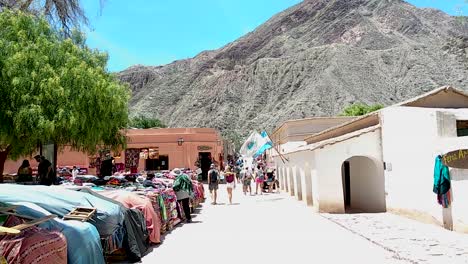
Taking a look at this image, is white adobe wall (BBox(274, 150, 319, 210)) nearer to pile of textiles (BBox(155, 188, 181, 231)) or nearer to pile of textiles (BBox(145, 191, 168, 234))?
pile of textiles (BBox(155, 188, 181, 231))

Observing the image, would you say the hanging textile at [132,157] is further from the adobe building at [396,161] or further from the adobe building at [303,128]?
the adobe building at [396,161]

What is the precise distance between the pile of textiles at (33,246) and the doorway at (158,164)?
1331 inches

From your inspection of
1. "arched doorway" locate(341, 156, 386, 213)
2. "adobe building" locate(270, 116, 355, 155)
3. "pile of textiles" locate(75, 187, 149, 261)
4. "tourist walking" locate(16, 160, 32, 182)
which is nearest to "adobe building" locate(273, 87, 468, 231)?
"arched doorway" locate(341, 156, 386, 213)

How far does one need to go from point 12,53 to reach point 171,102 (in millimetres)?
98730

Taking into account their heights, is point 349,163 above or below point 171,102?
below

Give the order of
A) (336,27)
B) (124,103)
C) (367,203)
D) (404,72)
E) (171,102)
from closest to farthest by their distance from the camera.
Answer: (367,203) < (124,103) < (404,72) < (171,102) < (336,27)

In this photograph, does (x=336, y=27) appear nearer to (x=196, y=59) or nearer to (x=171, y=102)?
→ (x=196, y=59)

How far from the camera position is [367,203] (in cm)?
1688

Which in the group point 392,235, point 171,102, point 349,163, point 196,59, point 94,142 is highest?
point 196,59

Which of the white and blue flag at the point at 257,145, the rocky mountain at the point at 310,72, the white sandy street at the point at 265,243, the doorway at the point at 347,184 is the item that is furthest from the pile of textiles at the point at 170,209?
the rocky mountain at the point at 310,72

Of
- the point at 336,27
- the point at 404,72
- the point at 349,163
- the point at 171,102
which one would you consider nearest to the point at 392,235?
the point at 349,163

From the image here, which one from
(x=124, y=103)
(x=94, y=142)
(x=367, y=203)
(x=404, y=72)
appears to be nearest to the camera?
(x=367, y=203)

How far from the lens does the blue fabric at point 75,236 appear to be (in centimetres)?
513

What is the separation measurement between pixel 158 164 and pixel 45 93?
76.3ft
